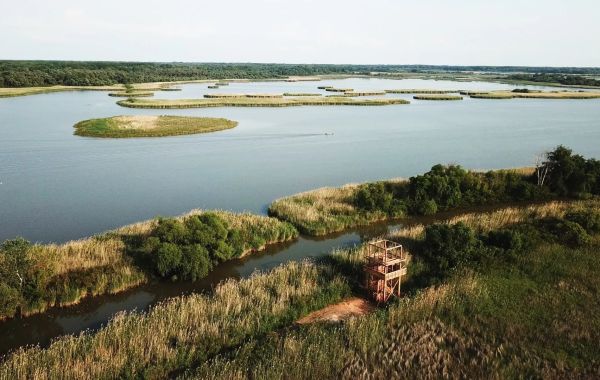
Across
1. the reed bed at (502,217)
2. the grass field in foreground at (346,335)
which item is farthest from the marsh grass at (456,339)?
the reed bed at (502,217)

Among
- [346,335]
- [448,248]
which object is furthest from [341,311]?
[448,248]

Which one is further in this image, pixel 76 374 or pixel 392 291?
pixel 392 291

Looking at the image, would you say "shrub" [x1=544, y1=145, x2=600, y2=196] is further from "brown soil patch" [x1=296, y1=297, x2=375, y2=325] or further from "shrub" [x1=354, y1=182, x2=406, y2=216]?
"brown soil patch" [x1=296, y1=297, x2=375, y2=325]

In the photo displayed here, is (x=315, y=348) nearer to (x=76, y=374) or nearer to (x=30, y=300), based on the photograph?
(x=76, y=374)

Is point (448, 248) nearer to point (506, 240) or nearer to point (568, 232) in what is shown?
point (506, 240)

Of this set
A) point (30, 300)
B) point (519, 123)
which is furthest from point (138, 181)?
point (519, 123)

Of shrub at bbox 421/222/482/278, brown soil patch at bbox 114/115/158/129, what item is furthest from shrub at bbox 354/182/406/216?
brown soil patch at bbox 114/115/158/129
